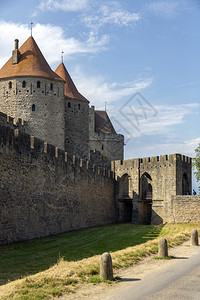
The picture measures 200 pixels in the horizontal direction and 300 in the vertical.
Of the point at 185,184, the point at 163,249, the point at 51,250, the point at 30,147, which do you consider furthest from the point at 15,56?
the point at 163,249

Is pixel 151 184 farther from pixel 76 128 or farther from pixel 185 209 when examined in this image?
pixel 76 128

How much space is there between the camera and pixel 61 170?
21.9 metres

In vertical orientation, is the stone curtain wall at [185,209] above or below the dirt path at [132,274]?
above

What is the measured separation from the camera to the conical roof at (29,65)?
3294 cm

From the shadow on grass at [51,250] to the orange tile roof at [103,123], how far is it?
21.9 m

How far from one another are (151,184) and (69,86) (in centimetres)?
1327

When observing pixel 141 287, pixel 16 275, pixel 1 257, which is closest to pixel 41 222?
pixel 1 257

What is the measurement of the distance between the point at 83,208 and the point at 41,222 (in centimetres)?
615

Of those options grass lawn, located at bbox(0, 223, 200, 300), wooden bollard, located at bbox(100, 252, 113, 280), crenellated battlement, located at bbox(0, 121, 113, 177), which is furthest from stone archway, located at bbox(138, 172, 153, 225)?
wooden bollard, located at bbox(100, 252, 113, 280)

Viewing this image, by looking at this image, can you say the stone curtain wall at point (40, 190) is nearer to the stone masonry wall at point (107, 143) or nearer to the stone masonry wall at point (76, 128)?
the stone masonry wall at point (76, 128)

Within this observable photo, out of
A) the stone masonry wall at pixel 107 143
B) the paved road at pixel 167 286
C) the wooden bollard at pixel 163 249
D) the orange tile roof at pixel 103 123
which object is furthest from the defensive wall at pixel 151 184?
the paved road at pixel 167 286

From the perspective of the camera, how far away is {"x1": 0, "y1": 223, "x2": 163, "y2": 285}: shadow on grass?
39.7 feet

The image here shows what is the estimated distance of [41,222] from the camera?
19406 mm

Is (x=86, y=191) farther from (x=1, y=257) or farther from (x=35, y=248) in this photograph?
(x=1, y=257)
